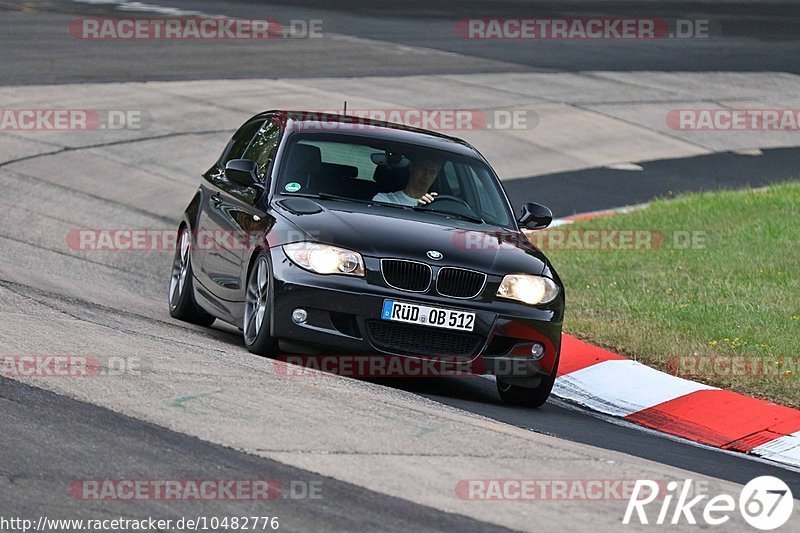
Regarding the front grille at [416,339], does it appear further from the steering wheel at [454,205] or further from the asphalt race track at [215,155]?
the steering wheel at [454,205]

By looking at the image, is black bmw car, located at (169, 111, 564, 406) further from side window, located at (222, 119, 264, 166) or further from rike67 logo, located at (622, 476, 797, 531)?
rike67 logo, located at (622, 476, 797, 531)

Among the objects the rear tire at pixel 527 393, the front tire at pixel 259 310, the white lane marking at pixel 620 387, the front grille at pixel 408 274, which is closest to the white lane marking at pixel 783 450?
the white lane marking at pixel 620 387

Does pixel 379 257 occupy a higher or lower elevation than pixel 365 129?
lower

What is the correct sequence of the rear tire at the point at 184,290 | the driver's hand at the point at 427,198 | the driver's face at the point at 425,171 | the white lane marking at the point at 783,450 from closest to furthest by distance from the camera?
the white lane marking at the point at 783,450 < the driver's hand at the point at 427,198 < the driver's face at the point at 425,171 < the rear tire at the point at 184,290

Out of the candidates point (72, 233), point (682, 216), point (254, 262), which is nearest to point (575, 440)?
point (254, 262)

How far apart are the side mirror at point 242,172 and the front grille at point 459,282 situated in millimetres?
1757

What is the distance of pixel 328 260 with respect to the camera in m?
9.15

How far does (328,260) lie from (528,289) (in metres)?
1.24

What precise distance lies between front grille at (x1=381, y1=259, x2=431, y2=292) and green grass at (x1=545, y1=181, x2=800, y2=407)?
2489mm

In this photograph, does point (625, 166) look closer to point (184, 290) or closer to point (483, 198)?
point (184, 290)

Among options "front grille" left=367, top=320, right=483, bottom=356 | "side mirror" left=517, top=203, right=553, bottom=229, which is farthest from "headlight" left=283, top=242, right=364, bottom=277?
"side mirror" left=517, top=203, right=553, bottom=229

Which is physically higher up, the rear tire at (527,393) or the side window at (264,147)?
the side window at (264,147)

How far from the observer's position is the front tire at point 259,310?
9.30 metres

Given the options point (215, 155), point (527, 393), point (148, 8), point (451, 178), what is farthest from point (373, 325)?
point (148, 8)
